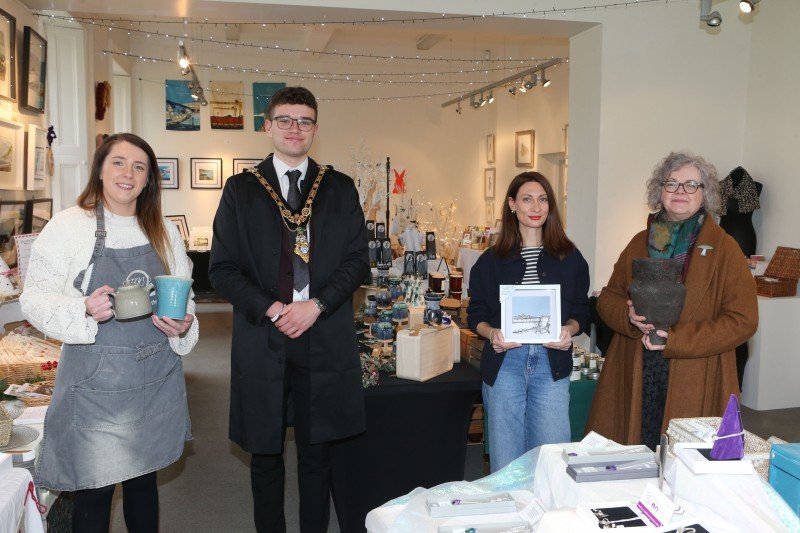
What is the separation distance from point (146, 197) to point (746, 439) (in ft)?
6.23

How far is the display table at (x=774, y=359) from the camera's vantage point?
4801 millimetres

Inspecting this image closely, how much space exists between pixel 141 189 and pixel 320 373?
0.87 metres

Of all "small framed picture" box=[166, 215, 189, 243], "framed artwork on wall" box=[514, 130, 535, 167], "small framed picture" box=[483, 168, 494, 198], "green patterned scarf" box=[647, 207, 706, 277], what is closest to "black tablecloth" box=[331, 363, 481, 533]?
"green patterned scarf" box=[647, 207, 706, 277]

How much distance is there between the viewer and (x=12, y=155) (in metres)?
4.05

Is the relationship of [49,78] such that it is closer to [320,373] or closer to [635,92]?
[320,373]

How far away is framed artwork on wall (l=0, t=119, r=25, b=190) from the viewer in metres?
3.88

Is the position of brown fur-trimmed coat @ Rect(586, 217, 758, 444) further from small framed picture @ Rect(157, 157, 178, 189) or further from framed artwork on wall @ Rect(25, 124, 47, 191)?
small framed picture @ Rect(157, 157, 178, 189)

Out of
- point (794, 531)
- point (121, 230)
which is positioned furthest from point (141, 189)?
point (794, 531)

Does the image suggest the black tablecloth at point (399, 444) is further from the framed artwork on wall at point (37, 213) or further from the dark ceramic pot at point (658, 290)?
the framed artwork on wall at point (37, 213)

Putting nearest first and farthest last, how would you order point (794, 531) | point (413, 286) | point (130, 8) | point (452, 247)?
point (794, 531) → point (413, 286) → point (130, 8) → point (452, 247)

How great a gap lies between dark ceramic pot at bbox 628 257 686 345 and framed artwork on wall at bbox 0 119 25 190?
3.63 meters

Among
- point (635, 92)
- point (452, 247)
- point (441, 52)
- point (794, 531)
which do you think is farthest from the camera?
point (441, 52)

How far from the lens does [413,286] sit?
3492mm

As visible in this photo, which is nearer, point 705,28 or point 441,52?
point 705,28
